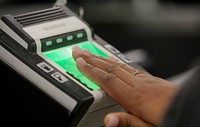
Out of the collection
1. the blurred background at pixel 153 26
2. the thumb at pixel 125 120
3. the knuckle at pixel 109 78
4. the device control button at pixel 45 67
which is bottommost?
the blurred background at pixel 153 26

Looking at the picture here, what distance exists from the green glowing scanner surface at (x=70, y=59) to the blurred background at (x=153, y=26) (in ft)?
4.57

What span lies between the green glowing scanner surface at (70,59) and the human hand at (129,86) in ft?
0.04

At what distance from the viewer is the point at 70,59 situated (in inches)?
43.6

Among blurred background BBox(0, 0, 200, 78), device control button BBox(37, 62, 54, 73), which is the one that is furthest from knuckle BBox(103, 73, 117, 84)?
blurred background BBox(0, 0, 200, 78)

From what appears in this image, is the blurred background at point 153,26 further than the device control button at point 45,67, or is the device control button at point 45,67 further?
the blurred background at point 153,26

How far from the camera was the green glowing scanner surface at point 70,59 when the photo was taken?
1052 millimetres

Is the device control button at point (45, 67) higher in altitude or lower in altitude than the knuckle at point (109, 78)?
lower

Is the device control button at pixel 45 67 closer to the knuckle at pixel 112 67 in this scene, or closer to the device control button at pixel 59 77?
the device control button at pixel 59 77

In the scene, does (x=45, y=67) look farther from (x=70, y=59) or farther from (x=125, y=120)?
(x=125, y=120)

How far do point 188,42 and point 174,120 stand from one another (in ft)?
6.98

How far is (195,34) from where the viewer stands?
2.76 metres

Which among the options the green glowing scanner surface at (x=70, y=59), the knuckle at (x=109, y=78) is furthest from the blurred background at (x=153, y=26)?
the knuckle at (x=109, y=78)

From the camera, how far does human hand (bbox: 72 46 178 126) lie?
98cm

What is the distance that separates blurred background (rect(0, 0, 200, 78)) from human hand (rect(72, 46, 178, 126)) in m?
1.46
